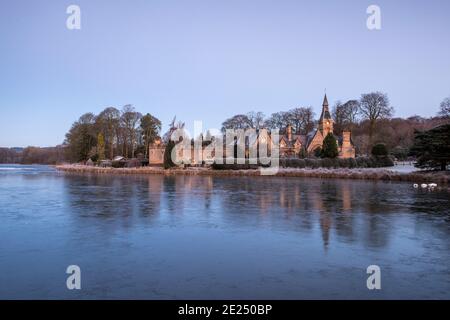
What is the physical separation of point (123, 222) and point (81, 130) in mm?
48781

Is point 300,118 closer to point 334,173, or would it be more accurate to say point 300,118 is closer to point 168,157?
point 168,157

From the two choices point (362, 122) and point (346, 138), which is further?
point (362, 122)

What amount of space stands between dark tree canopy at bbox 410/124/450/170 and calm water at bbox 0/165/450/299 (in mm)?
16668

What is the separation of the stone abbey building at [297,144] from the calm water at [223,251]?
1487 inches

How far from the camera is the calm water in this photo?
188 inches

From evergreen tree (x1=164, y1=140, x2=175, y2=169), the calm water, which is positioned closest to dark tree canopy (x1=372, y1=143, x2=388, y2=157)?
evergreen tree (x1=164, y1=140, x2=175, y2=169)

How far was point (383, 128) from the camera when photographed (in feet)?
183

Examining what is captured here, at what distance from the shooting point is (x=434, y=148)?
85.9ft

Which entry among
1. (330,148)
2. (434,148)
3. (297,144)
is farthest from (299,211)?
(297,144)

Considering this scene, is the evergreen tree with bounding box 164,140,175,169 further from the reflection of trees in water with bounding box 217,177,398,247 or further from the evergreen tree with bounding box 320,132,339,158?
the reflection of trees in water with bounding box 217,177,398,247

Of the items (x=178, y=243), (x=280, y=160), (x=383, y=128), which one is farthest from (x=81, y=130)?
(x=178, y=243)

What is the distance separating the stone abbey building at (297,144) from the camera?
164 ft

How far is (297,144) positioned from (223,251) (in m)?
49.7

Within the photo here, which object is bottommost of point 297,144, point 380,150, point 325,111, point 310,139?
point 380,150
